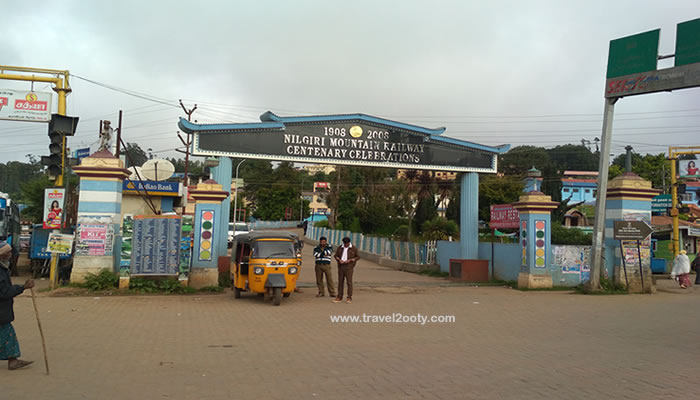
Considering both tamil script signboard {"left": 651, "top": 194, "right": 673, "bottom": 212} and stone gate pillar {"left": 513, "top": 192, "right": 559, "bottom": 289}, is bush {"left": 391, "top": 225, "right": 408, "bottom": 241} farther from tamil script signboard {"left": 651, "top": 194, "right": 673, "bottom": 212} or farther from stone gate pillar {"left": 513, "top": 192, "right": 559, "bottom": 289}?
stone gate pillar {"left": 513, "top": 192, "right": 559, "bottom": 289}

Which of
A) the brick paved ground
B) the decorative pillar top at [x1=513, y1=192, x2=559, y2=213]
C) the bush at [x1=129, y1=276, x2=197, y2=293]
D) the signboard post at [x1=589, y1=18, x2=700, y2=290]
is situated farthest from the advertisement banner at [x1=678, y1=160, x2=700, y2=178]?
the bush at [x1=129, y1=276, x2=197, y2=293]

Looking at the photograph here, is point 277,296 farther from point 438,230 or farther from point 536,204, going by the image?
point 438,230

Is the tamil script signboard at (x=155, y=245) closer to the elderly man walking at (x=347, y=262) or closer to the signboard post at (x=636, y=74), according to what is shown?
the elderly man walking at (x=347, y=262)

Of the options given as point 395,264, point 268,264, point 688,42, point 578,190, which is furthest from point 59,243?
point 578,190

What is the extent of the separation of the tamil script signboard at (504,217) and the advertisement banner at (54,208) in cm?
1460

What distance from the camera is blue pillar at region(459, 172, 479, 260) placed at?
65.9 ft

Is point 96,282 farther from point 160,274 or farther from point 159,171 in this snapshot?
point 159,171

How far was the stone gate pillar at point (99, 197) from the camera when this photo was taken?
1421cm

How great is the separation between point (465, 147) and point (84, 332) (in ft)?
48.1

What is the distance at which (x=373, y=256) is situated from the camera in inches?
1291

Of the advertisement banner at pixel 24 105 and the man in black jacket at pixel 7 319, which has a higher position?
the advertisement banner at pixel 24 105

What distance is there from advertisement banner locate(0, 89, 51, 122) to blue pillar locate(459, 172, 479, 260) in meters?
14.9

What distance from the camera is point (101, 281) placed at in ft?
45.8

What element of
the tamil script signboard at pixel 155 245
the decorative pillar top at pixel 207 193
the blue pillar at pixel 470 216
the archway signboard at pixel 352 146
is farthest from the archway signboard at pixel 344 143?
the tamil script signboard at pixel 155 245
